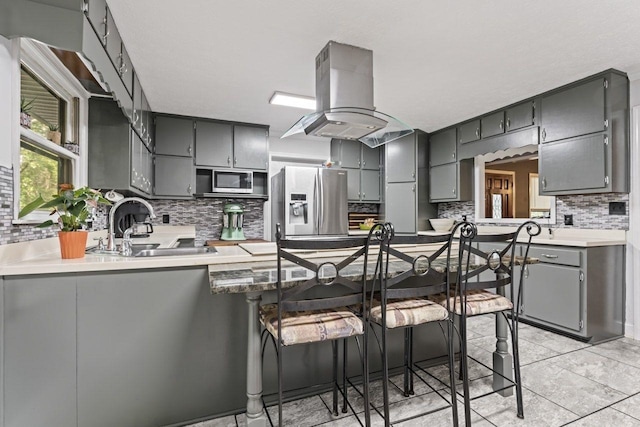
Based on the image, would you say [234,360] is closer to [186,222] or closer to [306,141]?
[186,222]

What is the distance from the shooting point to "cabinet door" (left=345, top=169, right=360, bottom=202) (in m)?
4.91

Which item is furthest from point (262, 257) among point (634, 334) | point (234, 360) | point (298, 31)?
point (634, 334)

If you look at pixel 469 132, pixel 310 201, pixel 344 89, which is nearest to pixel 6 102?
pixel 344 89

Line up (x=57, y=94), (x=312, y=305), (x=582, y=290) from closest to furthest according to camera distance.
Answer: (x=312, y=305) → (x=57, y=94) → (x=582, y=290)

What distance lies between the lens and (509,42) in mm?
2312

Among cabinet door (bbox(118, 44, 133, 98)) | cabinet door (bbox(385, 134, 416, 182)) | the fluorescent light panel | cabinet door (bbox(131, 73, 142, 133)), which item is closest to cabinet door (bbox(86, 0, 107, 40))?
cabinet door (bbox(118, 44, 133, 98))

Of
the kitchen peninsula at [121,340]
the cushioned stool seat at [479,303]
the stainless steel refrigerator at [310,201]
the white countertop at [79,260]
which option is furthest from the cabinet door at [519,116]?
the kitchen peninsula at [121,340]

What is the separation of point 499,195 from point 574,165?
1.27m

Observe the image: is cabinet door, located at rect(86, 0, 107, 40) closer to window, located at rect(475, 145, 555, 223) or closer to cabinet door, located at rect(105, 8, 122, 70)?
cabinet door, located at rect(105, 8, 122, 70)

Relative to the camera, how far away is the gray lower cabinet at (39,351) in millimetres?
1401

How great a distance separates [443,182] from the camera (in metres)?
4.52

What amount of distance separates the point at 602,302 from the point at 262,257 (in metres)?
2.92

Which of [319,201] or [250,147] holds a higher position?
[250,147]

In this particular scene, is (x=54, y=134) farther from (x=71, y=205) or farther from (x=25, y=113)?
(x=71, y=205)
